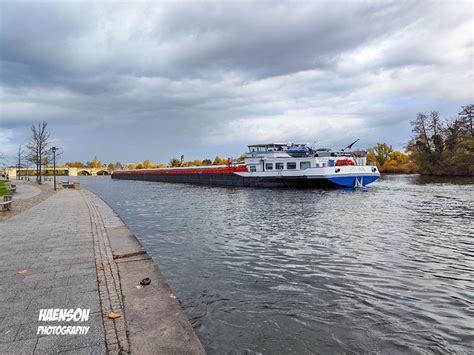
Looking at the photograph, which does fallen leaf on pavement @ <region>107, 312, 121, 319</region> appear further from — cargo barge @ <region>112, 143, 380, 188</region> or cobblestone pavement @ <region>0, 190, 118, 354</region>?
cargo barge @ <region>112, 143, 380, 188</region>

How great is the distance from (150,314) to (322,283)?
14.1ft

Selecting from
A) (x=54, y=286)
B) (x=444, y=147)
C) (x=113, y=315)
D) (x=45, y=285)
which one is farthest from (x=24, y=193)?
(x=444, y=147)

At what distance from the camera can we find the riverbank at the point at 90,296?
157 inches

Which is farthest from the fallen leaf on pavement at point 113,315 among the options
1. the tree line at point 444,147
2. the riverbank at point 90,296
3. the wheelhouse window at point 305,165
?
the tree line at point 444,147

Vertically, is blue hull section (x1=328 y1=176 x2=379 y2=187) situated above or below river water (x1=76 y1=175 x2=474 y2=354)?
above

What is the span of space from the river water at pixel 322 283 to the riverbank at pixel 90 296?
0.87 metres

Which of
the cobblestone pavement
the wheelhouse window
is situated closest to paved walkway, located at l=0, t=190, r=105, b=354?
the cobblestone pavement

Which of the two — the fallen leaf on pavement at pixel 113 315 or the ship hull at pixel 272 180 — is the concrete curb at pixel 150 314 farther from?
the ship hull at pixel 272 180

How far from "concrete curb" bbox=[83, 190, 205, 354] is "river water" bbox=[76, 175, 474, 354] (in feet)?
2.26

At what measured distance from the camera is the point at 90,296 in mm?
5262

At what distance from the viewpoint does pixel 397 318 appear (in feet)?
19.2

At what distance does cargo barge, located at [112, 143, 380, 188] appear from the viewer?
36250mm

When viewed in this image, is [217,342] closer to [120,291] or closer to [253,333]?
[253,333]

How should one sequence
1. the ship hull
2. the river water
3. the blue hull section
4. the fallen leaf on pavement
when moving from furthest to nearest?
the ship hull < the blue hull section < the river water < the fallen leaf on pavement
